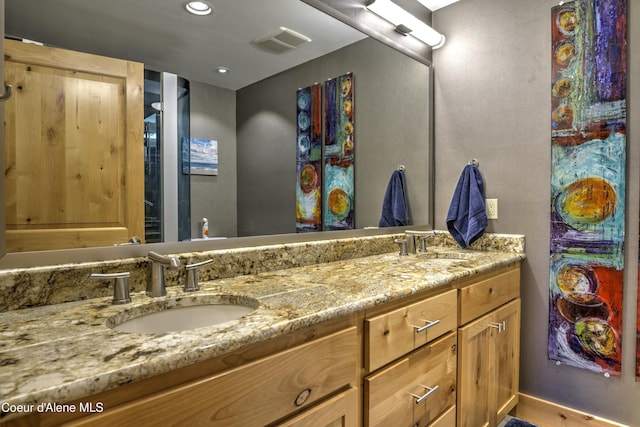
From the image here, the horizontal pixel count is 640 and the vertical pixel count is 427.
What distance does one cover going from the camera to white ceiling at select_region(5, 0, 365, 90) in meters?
0.95

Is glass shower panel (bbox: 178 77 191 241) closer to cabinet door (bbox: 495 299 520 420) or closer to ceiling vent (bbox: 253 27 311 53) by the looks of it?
ceiling vent (bbox: 253 27 311 53)

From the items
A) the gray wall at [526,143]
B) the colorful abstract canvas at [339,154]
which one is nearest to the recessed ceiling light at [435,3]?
the gray wall at [526,143]

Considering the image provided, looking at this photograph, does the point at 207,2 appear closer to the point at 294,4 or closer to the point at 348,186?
the point at 294,4

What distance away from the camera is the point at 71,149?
3.18ft

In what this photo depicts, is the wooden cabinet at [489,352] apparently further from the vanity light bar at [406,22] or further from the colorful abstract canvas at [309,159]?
the vanity light bar at [406,22]

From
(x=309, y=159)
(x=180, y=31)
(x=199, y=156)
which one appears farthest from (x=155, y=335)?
(x=309, y=159)

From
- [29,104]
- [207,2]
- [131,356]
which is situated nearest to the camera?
[131,356]

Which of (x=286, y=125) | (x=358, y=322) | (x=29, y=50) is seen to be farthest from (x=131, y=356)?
(x=286, y=125)

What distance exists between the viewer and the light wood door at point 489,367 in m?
1.40

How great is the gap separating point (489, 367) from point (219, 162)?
1.42 m

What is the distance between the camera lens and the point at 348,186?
6.01 feet

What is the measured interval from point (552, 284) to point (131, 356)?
1.87m

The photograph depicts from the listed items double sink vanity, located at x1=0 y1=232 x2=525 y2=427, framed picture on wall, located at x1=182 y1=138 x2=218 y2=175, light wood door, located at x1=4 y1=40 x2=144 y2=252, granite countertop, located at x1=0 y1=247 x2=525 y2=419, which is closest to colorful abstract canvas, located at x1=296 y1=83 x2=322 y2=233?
double sink vanity, located at x1=0 y1=232 x2=525 y2=427

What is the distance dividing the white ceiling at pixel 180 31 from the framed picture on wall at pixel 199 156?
216 millimetres
